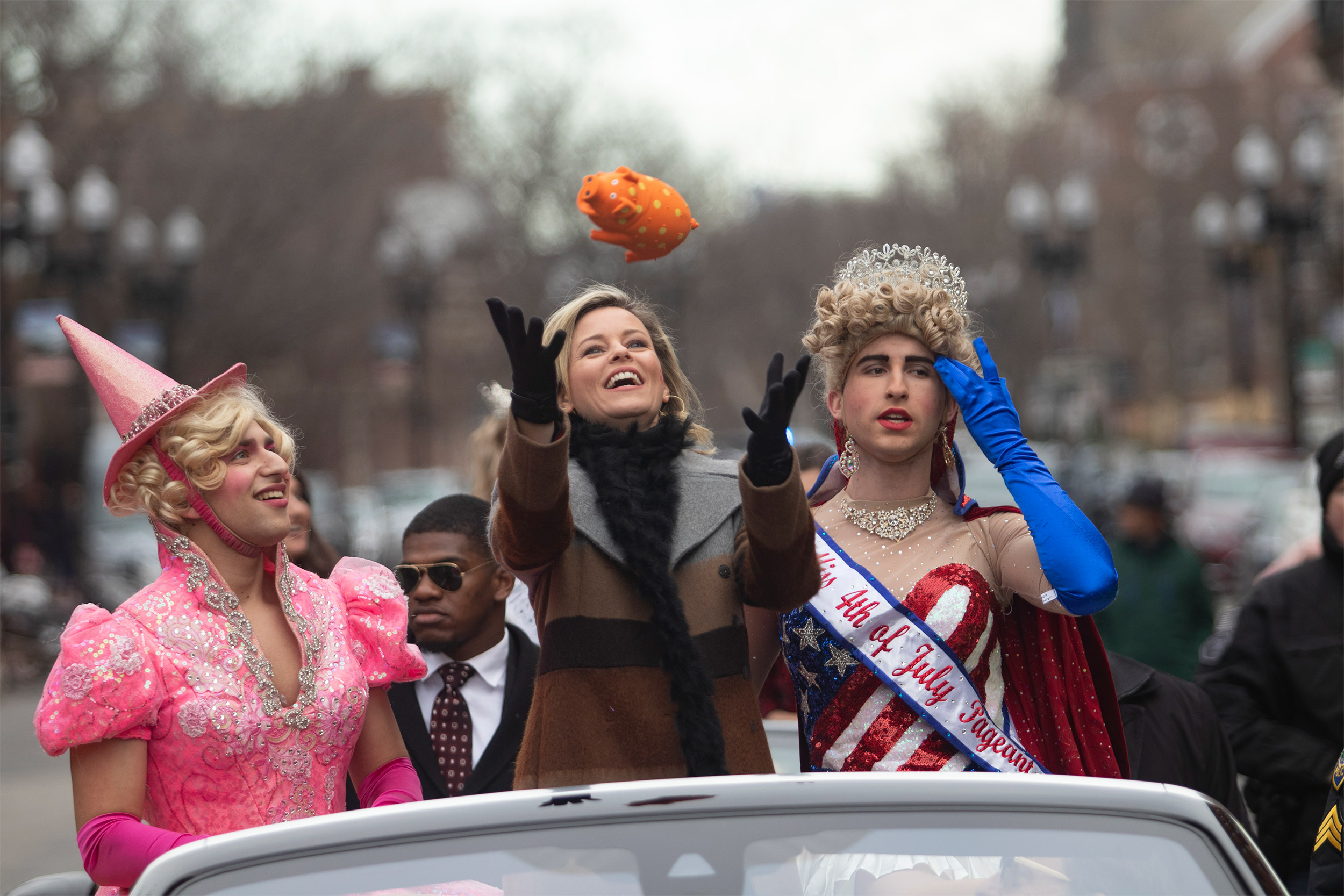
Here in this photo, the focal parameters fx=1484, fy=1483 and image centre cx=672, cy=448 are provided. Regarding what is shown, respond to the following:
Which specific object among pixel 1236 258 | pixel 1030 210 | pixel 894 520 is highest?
pixel 1030 210

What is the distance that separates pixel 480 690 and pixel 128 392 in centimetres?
144

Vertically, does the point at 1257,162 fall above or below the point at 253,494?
above

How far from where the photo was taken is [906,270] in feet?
10.4

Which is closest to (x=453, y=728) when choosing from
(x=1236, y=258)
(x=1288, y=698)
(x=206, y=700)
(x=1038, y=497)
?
(x=206, y=700)

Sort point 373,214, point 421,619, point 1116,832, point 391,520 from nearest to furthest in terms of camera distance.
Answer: point 1116,832 → point 421,619 → point 391,520 → point 373,214

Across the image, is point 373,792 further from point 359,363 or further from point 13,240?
point 359,363

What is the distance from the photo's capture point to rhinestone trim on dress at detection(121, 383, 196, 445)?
2.84 metres

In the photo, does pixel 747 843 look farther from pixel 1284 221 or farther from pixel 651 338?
pixel 1284 221

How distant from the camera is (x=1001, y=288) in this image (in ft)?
142

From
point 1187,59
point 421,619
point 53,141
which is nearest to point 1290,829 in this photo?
point 421,619

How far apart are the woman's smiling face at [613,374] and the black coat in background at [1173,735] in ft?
4.81

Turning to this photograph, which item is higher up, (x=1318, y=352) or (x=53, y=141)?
(x=53, y=141)

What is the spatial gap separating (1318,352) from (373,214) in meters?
18.0

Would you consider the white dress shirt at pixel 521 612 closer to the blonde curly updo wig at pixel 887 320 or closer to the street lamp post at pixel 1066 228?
the blonde curly updo wig at pixel 887 320
